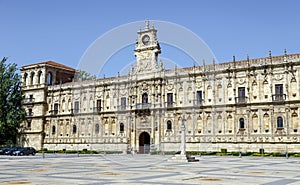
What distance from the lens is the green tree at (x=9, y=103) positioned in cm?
5438

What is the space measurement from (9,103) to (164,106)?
24.5 m

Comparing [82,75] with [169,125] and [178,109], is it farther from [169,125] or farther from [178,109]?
[178,109]

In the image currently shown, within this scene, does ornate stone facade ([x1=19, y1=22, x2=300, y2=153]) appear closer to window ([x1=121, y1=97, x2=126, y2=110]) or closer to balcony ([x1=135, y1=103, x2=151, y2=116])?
window ([x1=121, y1=97, x2=126, y2=110])

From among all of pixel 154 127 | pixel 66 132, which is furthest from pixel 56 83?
pixel 154 127

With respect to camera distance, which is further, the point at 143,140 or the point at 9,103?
the point at 9,103

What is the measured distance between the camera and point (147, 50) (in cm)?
5075

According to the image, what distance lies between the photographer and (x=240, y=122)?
43688 millimetres

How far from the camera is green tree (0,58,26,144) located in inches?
2141

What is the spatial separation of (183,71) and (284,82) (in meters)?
13.2

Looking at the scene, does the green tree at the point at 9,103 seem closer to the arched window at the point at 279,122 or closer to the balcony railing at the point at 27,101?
the balcony railing at the point at 27,101

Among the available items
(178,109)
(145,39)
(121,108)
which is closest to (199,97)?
(178,109)

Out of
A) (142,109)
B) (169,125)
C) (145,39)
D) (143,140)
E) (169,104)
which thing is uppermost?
(145,39)

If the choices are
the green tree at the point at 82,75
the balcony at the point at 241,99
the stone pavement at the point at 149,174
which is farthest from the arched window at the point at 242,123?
the stone pavement at the point at 149,174

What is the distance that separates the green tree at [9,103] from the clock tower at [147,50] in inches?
801
